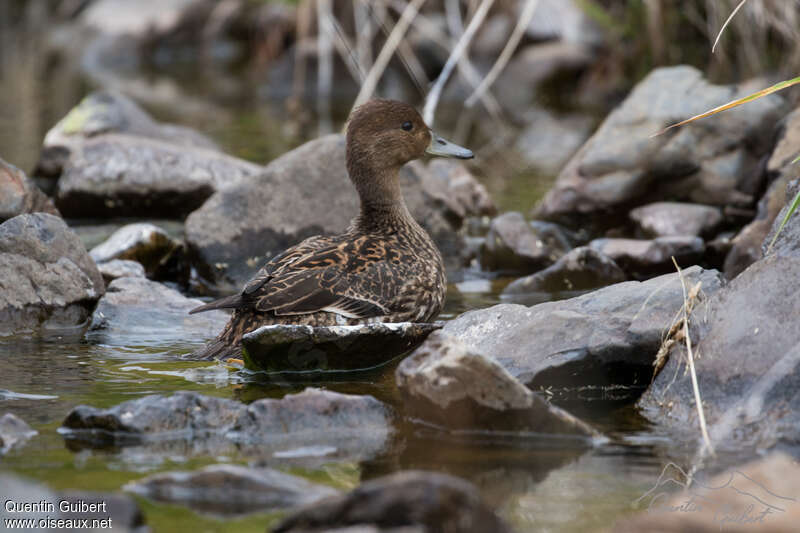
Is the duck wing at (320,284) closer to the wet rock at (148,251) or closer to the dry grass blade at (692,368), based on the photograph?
the dry grass blade at (692,368)

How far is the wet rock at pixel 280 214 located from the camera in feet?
26.2

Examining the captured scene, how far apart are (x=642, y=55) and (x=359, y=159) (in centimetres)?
896

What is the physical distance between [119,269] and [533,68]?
37.9 ft

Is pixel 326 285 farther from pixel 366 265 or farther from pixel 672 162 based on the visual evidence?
pixel 672 162

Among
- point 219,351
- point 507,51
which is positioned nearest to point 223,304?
point 219,351

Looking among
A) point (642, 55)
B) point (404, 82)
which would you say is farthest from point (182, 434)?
point (404, 82)

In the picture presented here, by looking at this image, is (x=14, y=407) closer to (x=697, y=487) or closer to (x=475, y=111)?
(x=697, y=487)

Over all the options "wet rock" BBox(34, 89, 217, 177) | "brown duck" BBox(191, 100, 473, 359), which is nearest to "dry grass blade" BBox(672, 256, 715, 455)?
"brown duck" BBox(191, 100, 473, 359)

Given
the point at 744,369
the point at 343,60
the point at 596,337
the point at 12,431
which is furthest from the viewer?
the point at 343,60

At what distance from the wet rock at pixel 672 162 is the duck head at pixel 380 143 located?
2.90 meters

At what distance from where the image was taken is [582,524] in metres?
3.35

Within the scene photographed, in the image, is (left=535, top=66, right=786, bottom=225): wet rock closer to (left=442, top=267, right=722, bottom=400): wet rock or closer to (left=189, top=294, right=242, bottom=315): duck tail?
(left=442, top=267, right=722, bottom=400): wet rock

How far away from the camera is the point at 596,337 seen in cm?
481

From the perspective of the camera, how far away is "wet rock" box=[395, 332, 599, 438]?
4.11m
